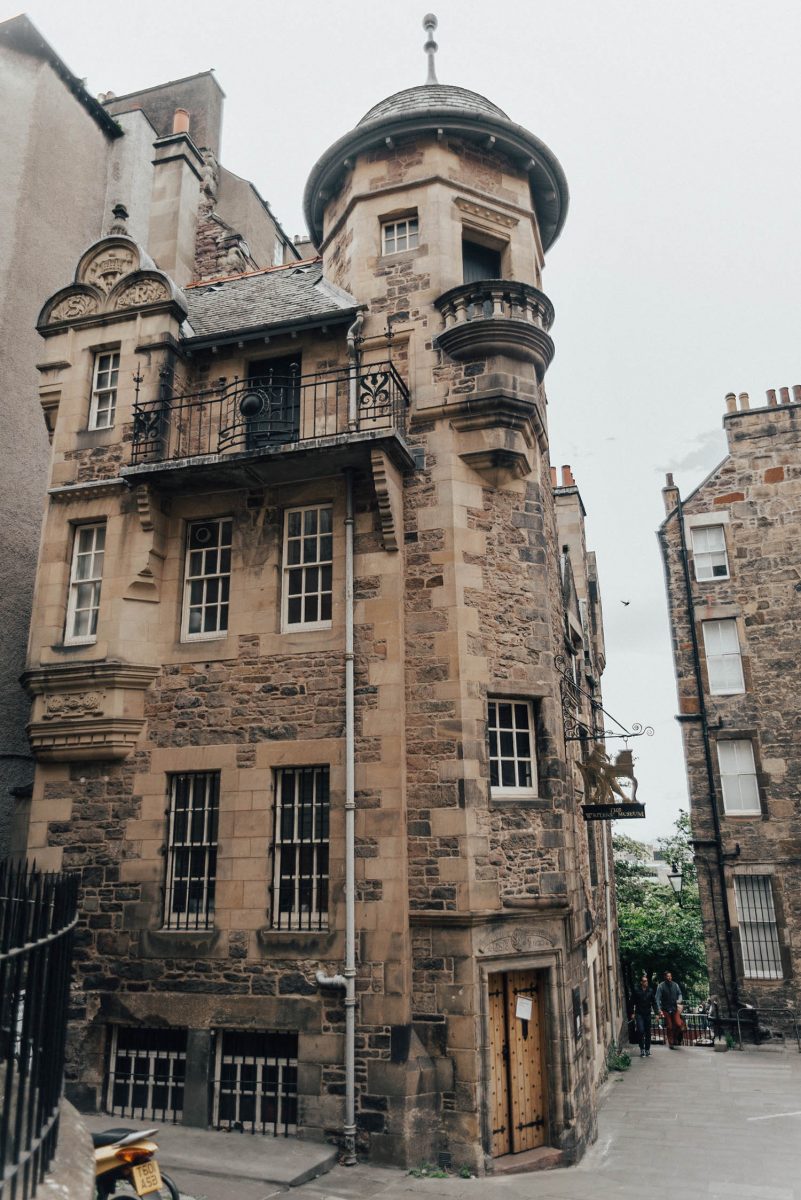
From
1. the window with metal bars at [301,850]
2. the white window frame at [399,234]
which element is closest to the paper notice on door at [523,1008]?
the window with metal bars at [301,850]

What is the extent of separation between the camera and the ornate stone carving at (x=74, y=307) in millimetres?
14538

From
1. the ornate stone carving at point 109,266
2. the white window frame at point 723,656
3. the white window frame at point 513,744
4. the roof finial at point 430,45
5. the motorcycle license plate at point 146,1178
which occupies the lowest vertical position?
the motorcycle license plate at point 146,1178

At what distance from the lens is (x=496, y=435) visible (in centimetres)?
1260

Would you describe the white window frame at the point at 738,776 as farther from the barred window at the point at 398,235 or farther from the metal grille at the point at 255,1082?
the barred window at the point at 398,235

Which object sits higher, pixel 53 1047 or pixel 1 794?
pixel 1 794

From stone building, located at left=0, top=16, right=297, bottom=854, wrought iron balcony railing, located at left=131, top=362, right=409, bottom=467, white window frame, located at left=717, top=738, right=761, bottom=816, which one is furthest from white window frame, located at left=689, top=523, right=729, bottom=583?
stone building, located at left=0, top=16, right=297, bottom=854

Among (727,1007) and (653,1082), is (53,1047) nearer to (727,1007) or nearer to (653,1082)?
(653,1082)

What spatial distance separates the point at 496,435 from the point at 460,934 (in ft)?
23.0

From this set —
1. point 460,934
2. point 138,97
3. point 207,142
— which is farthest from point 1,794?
point 138,97

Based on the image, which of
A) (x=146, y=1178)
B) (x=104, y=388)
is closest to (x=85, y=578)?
(x=104, y=388)

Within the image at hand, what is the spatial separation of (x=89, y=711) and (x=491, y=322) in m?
8.36

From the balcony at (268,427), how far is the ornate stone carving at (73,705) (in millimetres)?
3322

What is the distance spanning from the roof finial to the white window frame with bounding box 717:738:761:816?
17.8 meters

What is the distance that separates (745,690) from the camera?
2353 cm
